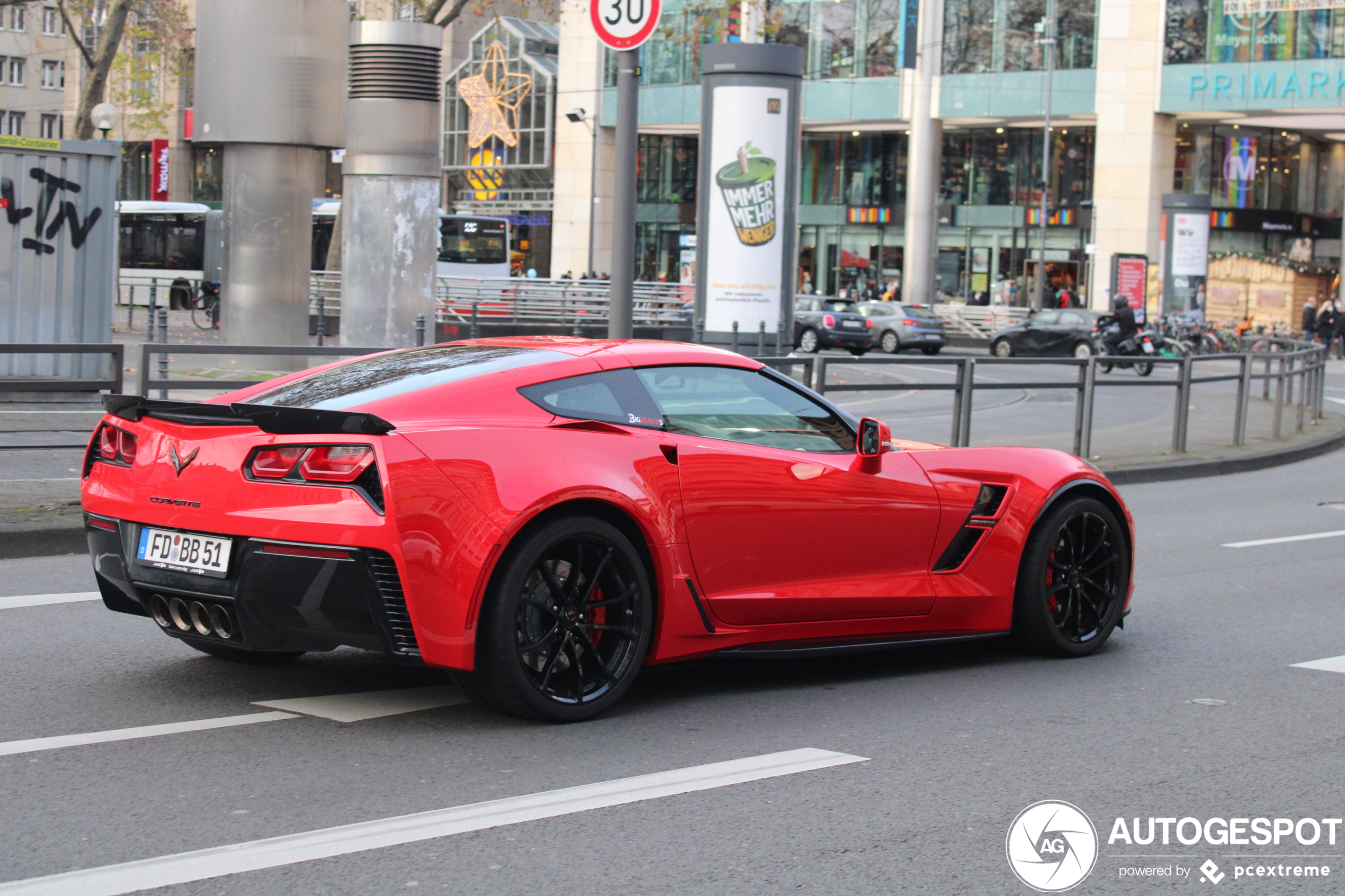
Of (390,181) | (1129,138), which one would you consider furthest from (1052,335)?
(390,181)

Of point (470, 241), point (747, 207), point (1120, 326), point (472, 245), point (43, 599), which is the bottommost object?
point (43, 599)

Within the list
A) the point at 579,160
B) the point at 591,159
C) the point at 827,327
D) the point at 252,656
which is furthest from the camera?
the point at 579,160

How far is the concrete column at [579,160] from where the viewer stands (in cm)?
6912

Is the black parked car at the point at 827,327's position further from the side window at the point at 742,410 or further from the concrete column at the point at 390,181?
the side window at the point at 742,410

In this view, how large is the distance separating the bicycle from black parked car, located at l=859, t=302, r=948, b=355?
1651cm

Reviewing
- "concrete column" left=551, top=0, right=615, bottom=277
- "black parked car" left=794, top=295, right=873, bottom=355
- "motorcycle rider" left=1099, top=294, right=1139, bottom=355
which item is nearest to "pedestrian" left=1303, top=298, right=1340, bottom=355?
"motorcycle rider" left=1099, top=294, right=1139, bottom=355

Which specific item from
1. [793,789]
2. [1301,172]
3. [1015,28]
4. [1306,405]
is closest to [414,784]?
[793,789]

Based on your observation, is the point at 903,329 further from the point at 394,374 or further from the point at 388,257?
the point at 394,374

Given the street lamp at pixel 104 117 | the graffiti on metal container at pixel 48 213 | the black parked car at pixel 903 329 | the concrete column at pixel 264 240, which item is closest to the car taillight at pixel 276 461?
the graffiti on metal container at pixel 48 213

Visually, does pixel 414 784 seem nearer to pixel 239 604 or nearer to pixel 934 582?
pixel 239 604

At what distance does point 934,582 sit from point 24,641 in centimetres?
360

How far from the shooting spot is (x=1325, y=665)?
6688mm

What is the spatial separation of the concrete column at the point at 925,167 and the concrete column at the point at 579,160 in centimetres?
1458

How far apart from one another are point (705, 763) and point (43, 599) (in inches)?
151
